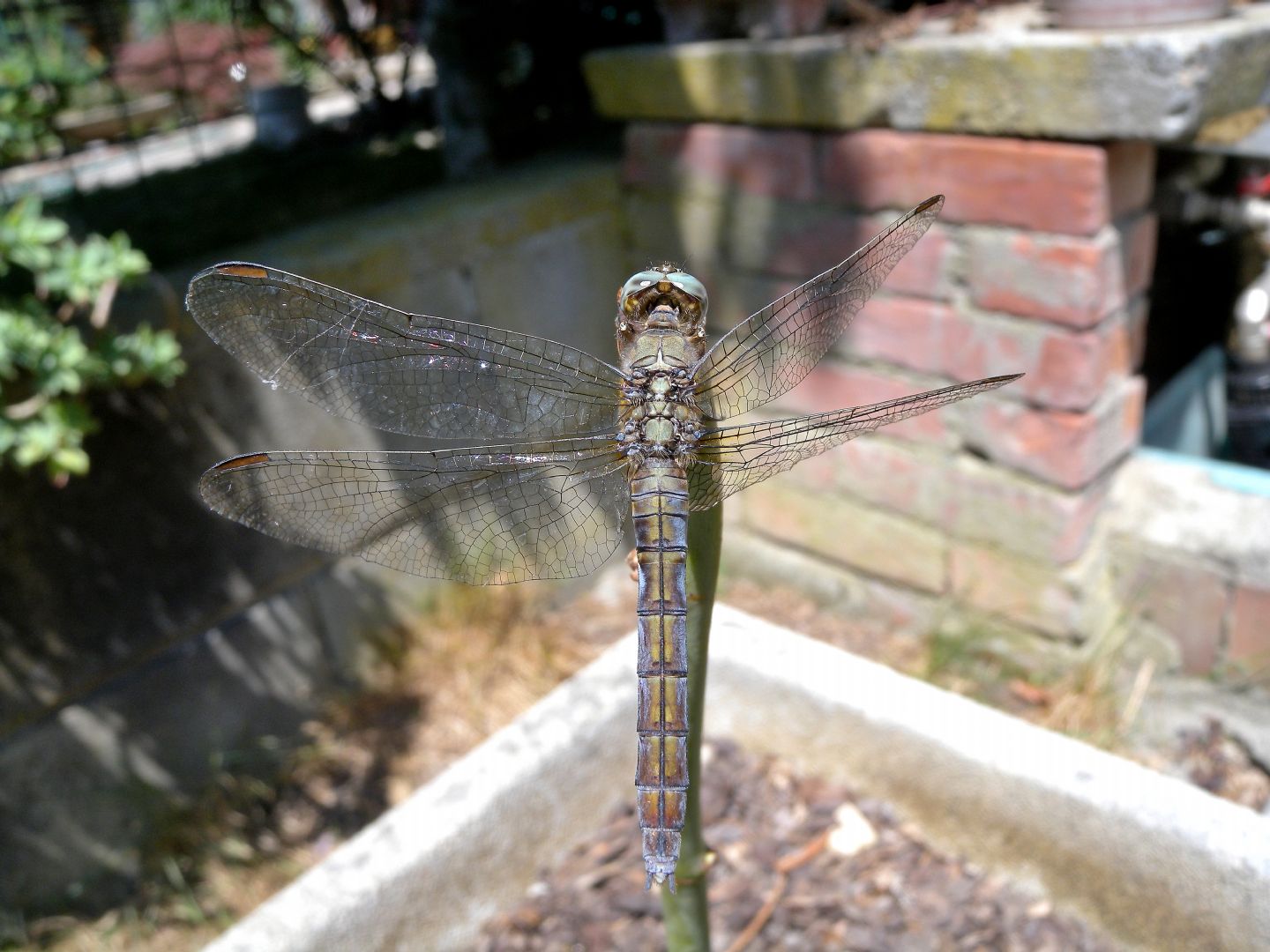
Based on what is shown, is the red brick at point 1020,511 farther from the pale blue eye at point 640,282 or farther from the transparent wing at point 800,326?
the pale blue eye at point 640,282

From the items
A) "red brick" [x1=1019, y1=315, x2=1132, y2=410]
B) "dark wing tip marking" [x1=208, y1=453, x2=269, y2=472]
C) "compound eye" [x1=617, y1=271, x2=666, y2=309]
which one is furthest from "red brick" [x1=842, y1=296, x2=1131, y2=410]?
"dark wing tip marking" [x1=208, y1=453, x2=269, y2=472]

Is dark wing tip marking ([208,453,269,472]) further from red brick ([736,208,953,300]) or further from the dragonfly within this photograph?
red brick ([736,208,953,300])

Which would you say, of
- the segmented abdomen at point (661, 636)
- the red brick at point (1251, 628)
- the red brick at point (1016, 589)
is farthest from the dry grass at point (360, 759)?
the segmented abdomen at point (661, 636)

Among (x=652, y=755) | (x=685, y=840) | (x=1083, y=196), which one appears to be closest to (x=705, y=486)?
(x=652, y=755)

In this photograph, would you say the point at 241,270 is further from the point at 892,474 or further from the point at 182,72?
the point at 182,72

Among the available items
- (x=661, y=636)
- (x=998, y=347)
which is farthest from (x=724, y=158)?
(x=661, y=636)

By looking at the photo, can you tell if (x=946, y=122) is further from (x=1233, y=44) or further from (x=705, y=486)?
(x=705, y=486)
